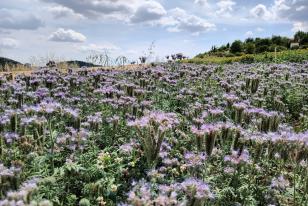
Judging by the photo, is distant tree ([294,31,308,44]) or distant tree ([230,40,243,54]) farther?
distant tree ([294,31,308,44])

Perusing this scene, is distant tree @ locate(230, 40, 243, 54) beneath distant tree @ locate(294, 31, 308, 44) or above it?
beneath

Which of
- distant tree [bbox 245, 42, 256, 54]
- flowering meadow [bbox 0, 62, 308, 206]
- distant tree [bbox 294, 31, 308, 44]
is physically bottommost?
flowering meadow [bbox 0, 62, 308, 206]

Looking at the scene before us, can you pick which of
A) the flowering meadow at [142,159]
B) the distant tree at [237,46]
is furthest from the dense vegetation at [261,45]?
the flowering meadow at [142,159]

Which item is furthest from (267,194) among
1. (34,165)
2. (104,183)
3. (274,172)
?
(34,165)

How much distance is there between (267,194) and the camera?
17.1ft

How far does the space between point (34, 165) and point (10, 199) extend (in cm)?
199

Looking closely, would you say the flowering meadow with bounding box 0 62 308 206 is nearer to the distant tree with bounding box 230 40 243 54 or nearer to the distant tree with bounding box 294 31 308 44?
the distant tree with bounding box 230 40 243 54

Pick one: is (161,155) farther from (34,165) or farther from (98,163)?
(34,165)

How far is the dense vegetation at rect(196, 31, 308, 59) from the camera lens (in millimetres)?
39500

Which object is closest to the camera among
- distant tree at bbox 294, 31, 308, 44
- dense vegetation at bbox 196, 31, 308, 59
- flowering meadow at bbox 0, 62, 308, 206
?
flowering meadow at bbox 0, 62, 308, 206

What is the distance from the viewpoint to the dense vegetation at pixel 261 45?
130 feet

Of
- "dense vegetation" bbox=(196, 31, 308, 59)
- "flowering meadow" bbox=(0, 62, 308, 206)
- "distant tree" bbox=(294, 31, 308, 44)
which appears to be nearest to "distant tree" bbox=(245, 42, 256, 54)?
"dense vegetation" bbox=(196, 31, 308, 59)

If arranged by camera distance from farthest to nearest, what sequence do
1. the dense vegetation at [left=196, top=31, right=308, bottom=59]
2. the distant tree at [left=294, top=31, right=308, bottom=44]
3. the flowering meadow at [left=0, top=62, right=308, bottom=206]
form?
the distant tree at [left=294, top=31, right=308, bottom=44] → the dense vegetation at [left=196, top=31, right=308, bottom=59] → the flowering meadow at [left=0, top=62, right=308, bottom=206]

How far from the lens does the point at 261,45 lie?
137ft
